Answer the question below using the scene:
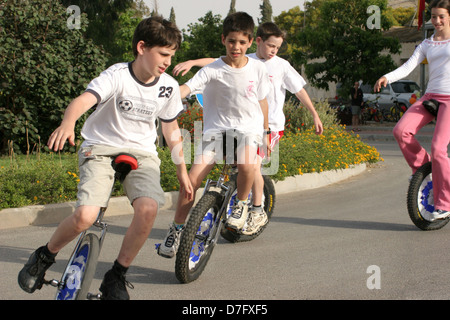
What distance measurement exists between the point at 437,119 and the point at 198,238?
3.04 meters

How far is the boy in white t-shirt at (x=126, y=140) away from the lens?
13.4 feet

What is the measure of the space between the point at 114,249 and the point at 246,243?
1220 mm

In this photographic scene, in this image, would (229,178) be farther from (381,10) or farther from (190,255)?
(381,10)

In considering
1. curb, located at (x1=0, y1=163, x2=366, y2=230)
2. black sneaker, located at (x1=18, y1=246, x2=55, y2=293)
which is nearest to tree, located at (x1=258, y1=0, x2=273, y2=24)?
curb, located at (x1=0, y1=163, x2=366, y2=230)

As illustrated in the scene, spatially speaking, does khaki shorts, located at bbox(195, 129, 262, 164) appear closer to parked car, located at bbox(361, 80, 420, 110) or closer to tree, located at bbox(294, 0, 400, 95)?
tree, located at bbox(294, 0, 400, 95)

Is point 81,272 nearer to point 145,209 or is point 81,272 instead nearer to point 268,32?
point 145,209

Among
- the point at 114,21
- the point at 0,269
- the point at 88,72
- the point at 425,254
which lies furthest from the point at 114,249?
the point at 114,21

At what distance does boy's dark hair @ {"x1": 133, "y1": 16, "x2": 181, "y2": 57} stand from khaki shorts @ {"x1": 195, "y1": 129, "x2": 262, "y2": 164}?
1.32 metres

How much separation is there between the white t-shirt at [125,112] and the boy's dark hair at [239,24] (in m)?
1.32

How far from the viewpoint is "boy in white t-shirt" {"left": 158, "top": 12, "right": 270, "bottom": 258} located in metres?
5.60

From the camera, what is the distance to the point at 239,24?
5.62 metres

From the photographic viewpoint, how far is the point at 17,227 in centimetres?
733

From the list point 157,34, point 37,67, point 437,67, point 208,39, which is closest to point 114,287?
point 157,34

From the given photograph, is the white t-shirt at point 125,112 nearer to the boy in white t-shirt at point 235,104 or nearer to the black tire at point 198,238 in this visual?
the black tire at point 198,238
